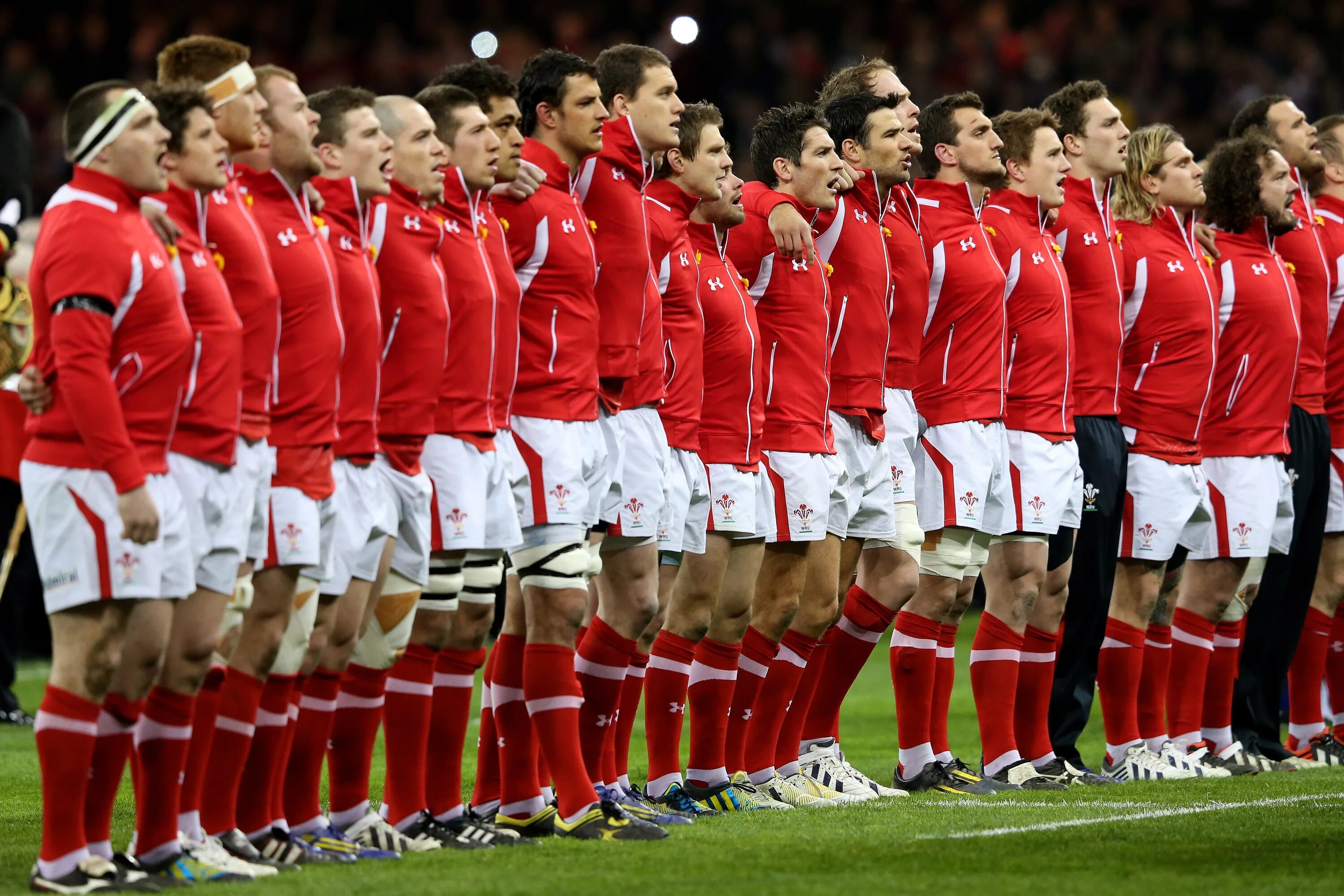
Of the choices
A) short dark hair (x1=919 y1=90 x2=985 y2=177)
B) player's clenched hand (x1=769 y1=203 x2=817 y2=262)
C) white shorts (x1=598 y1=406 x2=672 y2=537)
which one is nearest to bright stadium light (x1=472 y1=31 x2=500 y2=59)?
short dark hair (x1=919 y1=90 x2=985 y2=177)

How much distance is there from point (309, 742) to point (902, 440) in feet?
10.8

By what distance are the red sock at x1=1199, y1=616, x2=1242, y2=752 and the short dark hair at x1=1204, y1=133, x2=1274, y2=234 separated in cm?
200

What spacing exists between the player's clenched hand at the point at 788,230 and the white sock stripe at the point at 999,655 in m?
2.02

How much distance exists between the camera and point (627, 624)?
740 cm

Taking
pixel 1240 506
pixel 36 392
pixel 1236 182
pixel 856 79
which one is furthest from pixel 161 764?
pixel 1236 182

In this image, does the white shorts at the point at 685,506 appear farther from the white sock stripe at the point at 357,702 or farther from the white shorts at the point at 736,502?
the white sock stripe at the point at 357,702

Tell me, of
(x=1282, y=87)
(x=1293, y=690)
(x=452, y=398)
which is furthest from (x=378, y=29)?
(x=452, y=398)

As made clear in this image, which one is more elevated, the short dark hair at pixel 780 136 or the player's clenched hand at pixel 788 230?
the short dark hair at pixel 780 136

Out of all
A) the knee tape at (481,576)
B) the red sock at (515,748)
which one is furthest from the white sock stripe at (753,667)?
the knee tape at (481,576)

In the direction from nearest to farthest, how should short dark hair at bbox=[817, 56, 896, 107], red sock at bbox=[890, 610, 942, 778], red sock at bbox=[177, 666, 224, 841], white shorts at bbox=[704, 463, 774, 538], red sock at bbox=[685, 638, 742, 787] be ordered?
red sock at bbox=[177, 666, 224, 841], white shorts at bbox=[704, 463, 774, 538], red sock at bbox=[685, 638, 742, 787], red sock at bbox=[890, 610, 942, 778], short dark hair at bbox=[817, 56, 896, 107]

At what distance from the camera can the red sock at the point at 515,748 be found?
7.05 metres

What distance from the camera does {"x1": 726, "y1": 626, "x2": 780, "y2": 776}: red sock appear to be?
841cm

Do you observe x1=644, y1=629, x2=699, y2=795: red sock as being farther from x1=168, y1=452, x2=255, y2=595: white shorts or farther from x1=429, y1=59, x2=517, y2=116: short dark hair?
x1=168, y1=452, x2=255, y2=595: white shorts

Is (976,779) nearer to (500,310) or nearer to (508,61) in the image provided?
(500,310)
